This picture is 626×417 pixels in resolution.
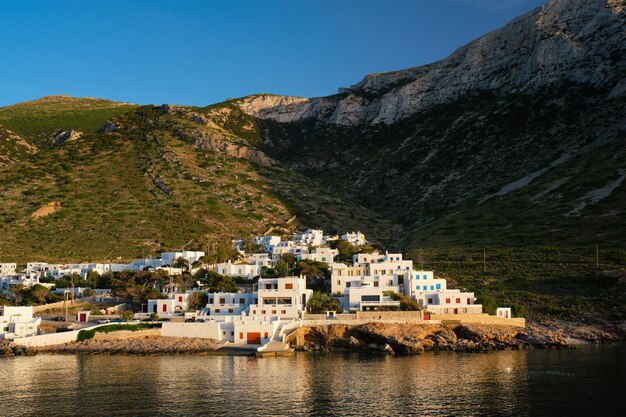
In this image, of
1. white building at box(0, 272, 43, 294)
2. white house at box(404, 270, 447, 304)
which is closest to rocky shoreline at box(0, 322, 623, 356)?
white house at box(404, 270, 447, 304)

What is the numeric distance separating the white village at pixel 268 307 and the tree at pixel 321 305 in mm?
278

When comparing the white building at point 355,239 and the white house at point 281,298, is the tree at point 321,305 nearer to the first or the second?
the white house at point 281,298

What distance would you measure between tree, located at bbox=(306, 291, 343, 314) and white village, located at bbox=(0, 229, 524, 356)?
0.28 metres

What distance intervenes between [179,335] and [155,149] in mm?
111579

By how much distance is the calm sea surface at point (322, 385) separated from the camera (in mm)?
41406

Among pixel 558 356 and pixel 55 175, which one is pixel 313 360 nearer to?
pixel 558 356

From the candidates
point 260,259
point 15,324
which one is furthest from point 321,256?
point 15,324

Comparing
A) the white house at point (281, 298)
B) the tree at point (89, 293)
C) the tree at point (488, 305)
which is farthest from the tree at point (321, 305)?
the tree at point (89, 293)

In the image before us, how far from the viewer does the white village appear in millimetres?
70062

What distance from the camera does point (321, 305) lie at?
75.9m

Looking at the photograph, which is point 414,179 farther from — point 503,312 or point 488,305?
point 503,312

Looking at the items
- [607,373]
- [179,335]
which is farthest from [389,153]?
[607,373]

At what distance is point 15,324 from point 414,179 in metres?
122

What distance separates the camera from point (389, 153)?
199 meters
